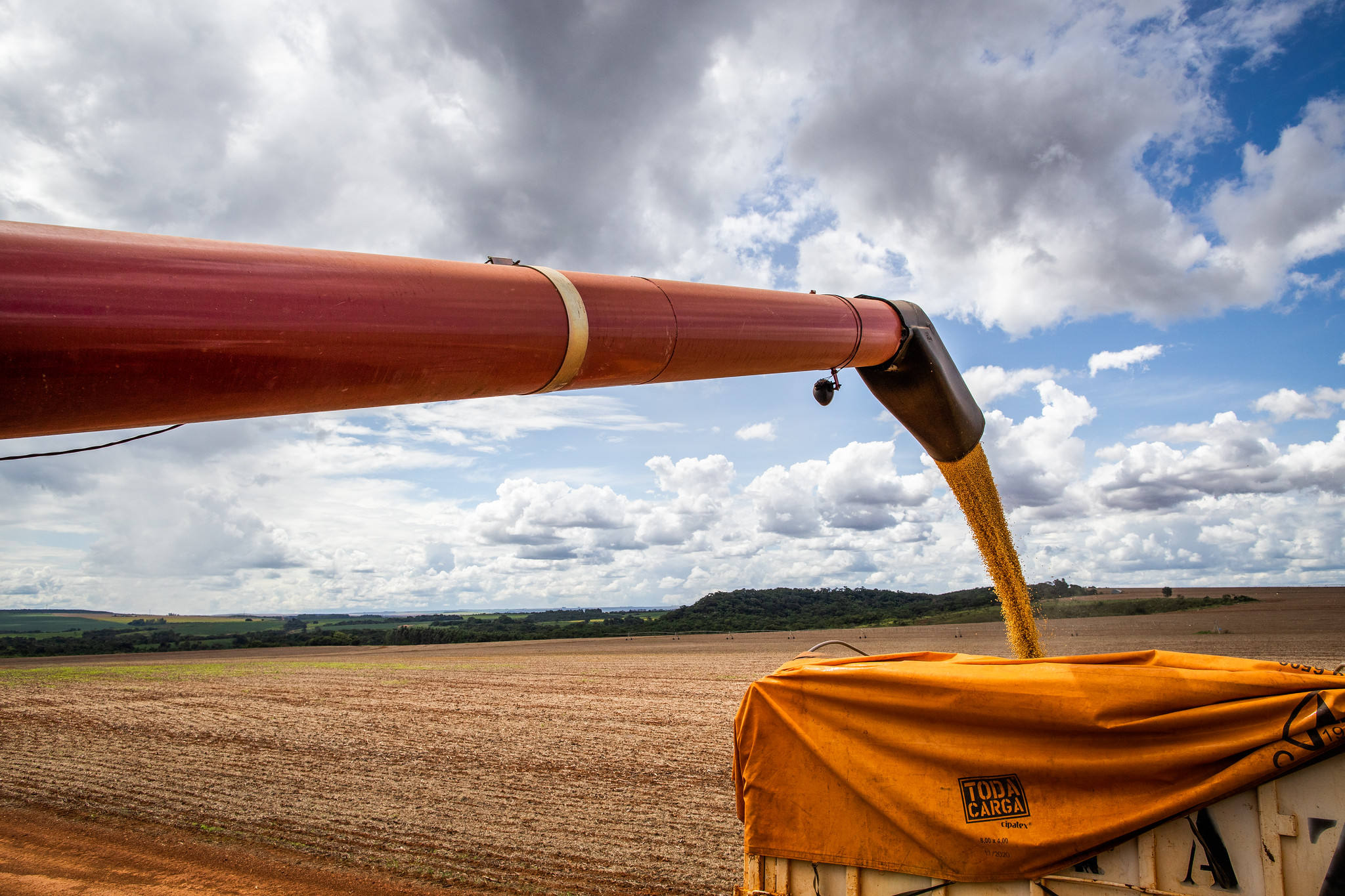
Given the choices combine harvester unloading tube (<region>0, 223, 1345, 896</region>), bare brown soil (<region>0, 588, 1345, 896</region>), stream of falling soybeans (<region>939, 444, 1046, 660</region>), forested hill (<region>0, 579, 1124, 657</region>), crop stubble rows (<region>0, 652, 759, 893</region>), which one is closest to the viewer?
combine harvester unloading tube (<region>0, 223, 1345, 896</region>)

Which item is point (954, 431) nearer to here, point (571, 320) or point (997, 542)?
point (997, 542)

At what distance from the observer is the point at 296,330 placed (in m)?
2.16

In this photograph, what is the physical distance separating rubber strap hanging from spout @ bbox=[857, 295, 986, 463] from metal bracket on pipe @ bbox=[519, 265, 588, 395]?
9.67 ft

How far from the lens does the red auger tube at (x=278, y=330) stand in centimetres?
177

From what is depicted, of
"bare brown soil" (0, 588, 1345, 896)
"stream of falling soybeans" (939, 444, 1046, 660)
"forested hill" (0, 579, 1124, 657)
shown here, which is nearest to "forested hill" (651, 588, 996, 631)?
"forested hill" (0, 579, 1124, 657)

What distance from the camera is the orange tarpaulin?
117 inches

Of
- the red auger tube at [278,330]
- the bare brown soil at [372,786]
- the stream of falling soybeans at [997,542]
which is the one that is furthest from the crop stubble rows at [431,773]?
the red auger tube at [278,330]

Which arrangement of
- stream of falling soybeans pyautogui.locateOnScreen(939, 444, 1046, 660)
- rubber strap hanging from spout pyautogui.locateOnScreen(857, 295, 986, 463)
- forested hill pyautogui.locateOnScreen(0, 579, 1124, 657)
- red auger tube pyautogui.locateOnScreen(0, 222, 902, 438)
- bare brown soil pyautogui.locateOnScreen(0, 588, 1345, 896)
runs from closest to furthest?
red auger tube pyautogui.locateOnScreen(0, 222, 902, 438), rubber strap hanging from spout pyautogui.locateOnScreen(857, 295, 986, 463), stream of falling soybeans pyautogui.locateOnScreen(939, 444, 1046, 660), bare brown soil pyautogui.locateOnScreen(0, 588, 1345, 896), forested hill pyautogui.locateOnScreen(0, 579, 1124, 657)

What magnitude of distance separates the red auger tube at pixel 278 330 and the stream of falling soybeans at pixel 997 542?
3.52 m

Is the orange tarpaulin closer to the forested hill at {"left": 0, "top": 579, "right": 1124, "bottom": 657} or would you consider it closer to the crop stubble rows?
the crop stubble rows

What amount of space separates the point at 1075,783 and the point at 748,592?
86727 mm

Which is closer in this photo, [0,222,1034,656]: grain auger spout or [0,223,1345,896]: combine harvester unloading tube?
[0,222,1034,656]: grain auger spout

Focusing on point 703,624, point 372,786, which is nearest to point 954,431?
point 372,786

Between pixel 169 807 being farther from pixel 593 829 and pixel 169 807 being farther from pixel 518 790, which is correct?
pixel 593 829
